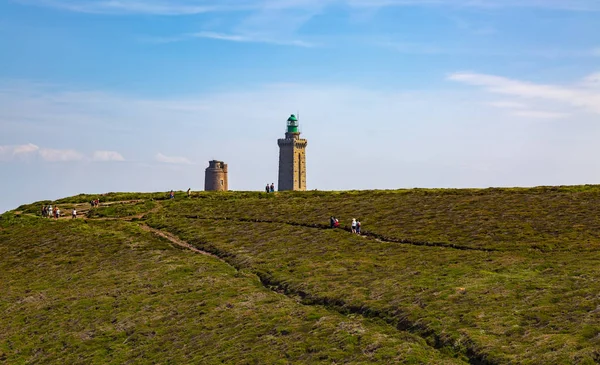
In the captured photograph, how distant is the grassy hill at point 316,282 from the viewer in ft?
142

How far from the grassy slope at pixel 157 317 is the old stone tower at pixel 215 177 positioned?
364 ft

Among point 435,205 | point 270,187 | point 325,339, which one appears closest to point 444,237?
point 435,205

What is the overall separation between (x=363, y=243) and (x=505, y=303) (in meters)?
24.8

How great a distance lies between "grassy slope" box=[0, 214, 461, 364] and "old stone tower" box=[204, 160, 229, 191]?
11102 cm

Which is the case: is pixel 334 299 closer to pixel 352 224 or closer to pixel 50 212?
pixel 352 224

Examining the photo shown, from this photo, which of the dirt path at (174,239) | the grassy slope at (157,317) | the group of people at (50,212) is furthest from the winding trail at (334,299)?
the group of people at (50,212)

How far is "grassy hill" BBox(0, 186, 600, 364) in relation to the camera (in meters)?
43.4

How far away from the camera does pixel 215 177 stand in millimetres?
193125

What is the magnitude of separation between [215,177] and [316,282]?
137038 millimetres

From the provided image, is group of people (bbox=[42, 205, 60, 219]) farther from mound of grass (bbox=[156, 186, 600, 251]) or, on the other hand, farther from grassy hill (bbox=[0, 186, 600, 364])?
mound of grass (bbox=[156, 186, 600, 251])

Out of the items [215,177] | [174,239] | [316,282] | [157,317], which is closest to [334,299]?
[316,282]

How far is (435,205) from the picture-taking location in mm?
86500

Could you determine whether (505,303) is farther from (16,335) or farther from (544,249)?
(16,335)

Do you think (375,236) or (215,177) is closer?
(375,236)
